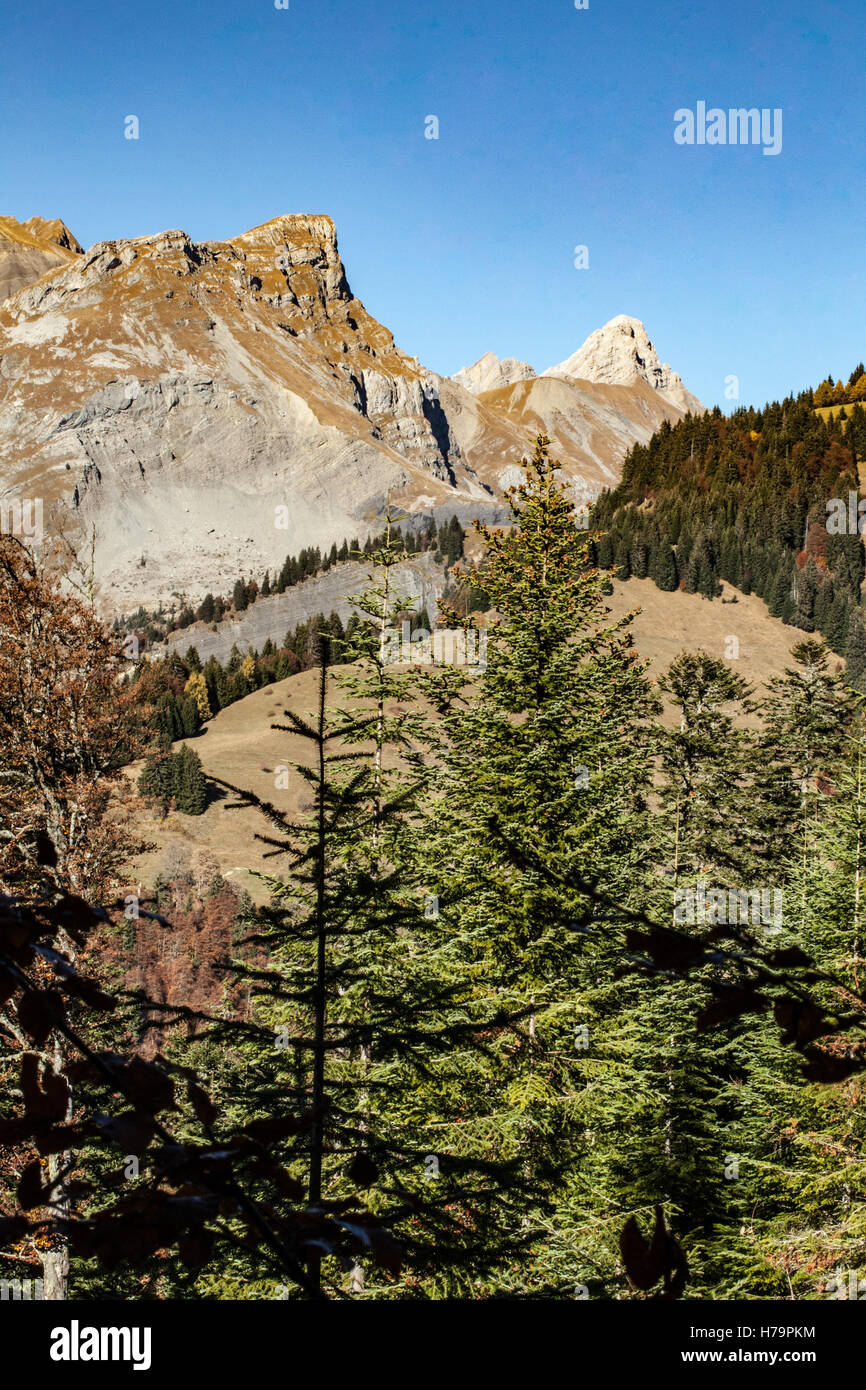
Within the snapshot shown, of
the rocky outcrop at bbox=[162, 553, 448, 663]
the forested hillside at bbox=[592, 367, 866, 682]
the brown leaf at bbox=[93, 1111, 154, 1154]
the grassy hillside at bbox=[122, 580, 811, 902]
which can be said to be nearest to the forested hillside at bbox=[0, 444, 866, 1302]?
the brown leaf at bbox=[93, 1111, 154, 1154]

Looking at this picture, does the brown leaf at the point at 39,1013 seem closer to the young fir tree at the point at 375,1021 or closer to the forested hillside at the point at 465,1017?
the forested hillside at the point at 465,1017

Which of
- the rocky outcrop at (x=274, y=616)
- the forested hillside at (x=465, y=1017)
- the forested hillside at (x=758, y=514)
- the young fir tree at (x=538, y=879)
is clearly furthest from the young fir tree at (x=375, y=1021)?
the rocky outcrop at (x=274, y=616)

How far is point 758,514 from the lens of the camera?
127m

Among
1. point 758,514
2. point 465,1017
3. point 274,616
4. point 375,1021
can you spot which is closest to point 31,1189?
point 375,1021

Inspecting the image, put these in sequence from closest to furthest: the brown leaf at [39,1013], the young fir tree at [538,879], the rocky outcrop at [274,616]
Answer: the brown leaf at [39,1013] < the young fir tree at [538,879] < the rocky outcrop at [274,616]

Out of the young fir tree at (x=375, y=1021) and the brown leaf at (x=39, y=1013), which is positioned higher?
the brown leaf at (x=39, y=1013)

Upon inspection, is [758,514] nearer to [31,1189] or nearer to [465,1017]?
[465,1017]

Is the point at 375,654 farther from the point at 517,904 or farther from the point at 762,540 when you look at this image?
the point at 762,540

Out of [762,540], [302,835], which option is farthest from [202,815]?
[302,835]

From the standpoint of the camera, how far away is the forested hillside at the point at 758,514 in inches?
4530

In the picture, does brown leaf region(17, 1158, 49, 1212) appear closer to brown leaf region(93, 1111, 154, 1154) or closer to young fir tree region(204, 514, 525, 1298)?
brown leaf region(93, 1111, 154, 1154)

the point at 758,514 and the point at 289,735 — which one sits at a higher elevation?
the point at 758,514
